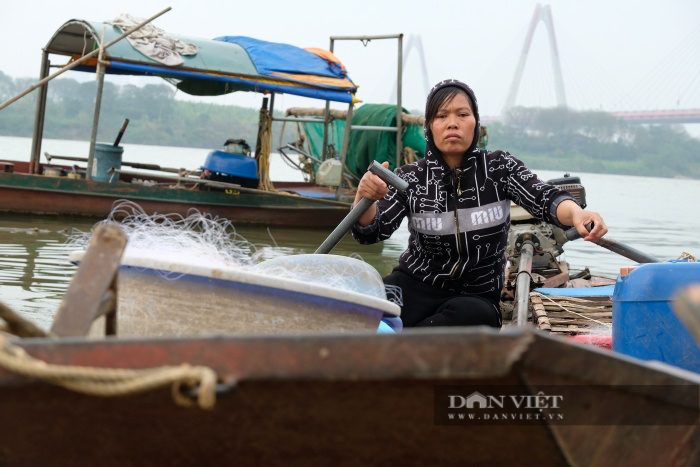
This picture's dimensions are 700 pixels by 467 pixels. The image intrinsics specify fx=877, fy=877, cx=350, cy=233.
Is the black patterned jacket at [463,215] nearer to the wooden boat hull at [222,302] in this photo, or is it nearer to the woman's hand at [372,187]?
the woman's hand at [372,187]

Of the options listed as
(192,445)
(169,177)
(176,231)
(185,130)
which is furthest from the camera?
(185,130)

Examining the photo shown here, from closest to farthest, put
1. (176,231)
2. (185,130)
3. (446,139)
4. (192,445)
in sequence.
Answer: (192,445), (176,231), (446,139), (185,130)

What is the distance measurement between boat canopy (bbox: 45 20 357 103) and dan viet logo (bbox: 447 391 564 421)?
9592mm

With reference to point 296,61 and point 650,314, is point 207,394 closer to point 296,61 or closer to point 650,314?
point 650,314

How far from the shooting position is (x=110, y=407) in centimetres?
154

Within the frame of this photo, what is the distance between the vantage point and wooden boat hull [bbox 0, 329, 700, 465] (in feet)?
4.47

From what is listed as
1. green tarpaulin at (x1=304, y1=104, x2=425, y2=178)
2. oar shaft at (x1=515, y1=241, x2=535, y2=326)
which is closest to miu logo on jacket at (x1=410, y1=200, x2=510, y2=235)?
oar shaft at (x1=515, y1=241, x2=535, y2=326)

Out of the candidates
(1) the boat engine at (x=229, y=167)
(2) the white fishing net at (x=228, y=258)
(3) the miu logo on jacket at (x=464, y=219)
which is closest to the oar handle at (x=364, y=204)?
(3) the miu logo on jacket at (x=464, y=219)

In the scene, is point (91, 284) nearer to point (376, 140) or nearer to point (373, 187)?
point (373, 187)

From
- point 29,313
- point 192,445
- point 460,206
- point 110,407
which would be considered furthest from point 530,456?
point 29,313

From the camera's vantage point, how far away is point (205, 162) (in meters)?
11.8

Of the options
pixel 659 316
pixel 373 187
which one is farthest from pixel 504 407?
pixel 373 187

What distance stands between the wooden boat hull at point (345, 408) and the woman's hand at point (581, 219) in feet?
3.82

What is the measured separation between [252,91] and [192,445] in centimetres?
1097
